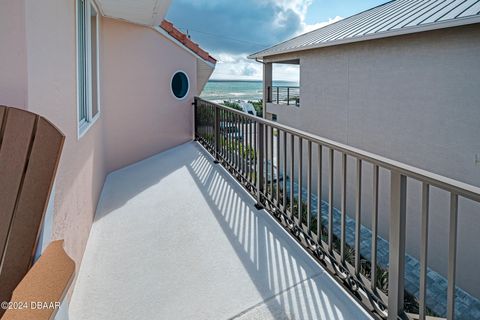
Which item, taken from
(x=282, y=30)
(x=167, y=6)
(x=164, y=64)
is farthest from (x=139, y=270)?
(x=282, y=30)

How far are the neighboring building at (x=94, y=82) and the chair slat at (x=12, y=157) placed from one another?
135 millimetres

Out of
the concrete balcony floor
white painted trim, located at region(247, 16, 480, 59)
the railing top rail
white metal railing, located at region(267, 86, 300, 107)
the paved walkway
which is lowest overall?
the paved walkway

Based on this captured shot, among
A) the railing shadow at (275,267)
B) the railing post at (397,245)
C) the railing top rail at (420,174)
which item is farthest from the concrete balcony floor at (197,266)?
the railing top rail at (420,174)

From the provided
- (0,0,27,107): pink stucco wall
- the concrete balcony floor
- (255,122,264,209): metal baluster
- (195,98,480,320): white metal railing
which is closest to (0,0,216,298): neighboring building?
(0,0,27,107): pink stucco wall

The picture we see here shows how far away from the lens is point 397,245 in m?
1.67

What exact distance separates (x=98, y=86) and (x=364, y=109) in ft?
21.1

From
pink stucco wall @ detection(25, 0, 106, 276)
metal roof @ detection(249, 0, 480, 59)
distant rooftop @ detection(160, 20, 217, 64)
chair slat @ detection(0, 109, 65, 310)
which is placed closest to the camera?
chair slat @ detection(0, 109, 65, 310)

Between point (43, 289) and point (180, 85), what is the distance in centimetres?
578

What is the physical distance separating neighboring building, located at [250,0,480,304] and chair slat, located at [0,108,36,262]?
6.39m

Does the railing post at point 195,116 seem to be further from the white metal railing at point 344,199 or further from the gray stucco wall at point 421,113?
the gray stucco wall at point 421,113

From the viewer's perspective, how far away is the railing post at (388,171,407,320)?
1619 mm

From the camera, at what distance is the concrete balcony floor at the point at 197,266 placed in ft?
6.50

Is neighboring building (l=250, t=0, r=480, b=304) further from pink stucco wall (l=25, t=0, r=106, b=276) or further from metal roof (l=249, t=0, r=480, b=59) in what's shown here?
pink stucco wall (l=25, t=0, r=106, b=276)

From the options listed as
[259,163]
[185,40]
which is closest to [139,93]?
[185,40]
